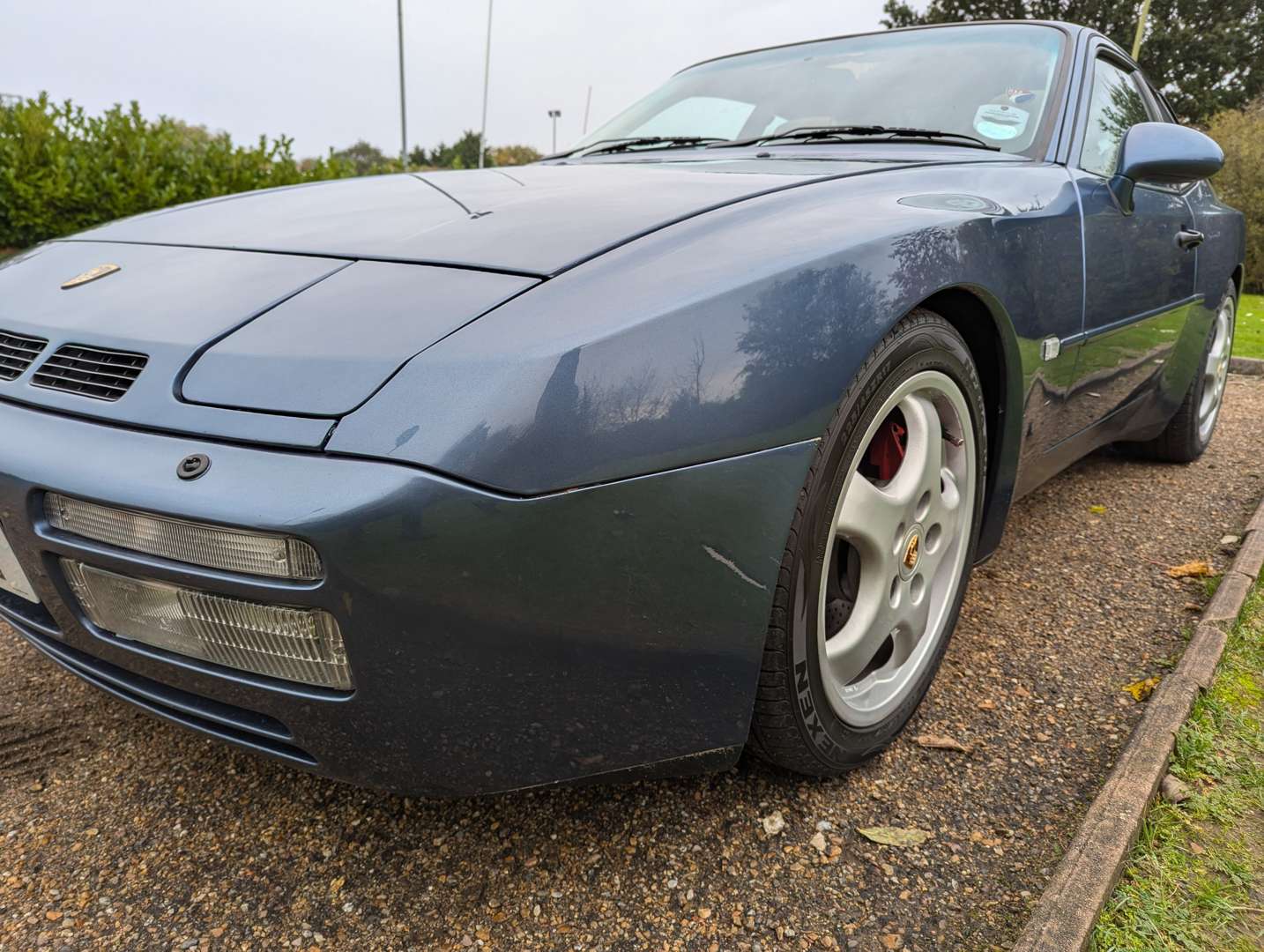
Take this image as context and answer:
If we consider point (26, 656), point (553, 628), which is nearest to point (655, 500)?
point (553, 628)

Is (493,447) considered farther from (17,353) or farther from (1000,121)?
(1000,121)

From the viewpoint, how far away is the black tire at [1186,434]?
11.1 feet

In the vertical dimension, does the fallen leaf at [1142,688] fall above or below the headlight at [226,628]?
below

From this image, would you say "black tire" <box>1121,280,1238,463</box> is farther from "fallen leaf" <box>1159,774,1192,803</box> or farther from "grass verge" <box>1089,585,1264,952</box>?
"fallen leaf" <box>1159,774,1192,803</box>

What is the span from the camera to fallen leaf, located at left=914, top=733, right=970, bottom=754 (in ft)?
5.59

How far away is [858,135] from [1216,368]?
244cm

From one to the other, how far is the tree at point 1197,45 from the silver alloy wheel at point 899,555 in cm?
3037

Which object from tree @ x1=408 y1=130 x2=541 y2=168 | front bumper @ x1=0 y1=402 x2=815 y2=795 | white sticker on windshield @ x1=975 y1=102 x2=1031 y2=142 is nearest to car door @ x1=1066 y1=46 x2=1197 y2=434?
white sticker on windshield @ x1=975 y1=102 x2=1031 y2=142

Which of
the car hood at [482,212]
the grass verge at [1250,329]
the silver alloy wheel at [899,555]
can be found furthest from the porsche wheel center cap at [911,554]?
the grass verge at [1250,329]

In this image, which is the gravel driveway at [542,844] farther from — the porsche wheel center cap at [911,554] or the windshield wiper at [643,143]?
the windshield wiper at [643,143]

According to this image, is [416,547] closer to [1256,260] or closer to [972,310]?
[972,310]

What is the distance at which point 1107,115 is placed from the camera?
256 centimetres

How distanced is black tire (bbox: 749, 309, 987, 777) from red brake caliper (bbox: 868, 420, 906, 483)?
0.14 meters

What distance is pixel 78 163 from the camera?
23.1ft
